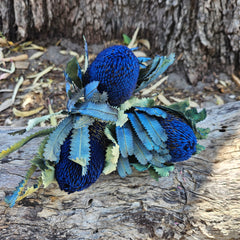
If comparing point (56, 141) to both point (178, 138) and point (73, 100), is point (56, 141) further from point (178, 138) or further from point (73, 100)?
point (178, 138)

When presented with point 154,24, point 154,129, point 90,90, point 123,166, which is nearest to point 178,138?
Result: point 154,129

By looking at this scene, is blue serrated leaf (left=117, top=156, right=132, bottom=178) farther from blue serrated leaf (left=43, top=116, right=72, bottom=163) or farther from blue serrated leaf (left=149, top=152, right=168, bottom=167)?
blue serrated leaf (left=43, top=116, right=72, bottom=163)

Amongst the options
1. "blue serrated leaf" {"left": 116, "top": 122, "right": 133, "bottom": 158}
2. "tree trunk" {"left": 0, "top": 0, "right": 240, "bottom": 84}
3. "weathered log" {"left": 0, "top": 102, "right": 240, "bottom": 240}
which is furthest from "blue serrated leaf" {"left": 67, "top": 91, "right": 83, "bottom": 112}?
"tree trunk" {"left": 0, "top": 0, "right": 240, "bottom": 84}

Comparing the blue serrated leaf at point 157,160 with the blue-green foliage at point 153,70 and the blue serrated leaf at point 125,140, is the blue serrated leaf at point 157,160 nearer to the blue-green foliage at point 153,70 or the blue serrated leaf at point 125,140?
the blue serrated leaf at point 125,140

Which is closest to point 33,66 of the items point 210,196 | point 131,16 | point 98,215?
point 131,16

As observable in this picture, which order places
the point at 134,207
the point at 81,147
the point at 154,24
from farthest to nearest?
the point at 154,24 < the point at 134,207 < the point at 81,147
